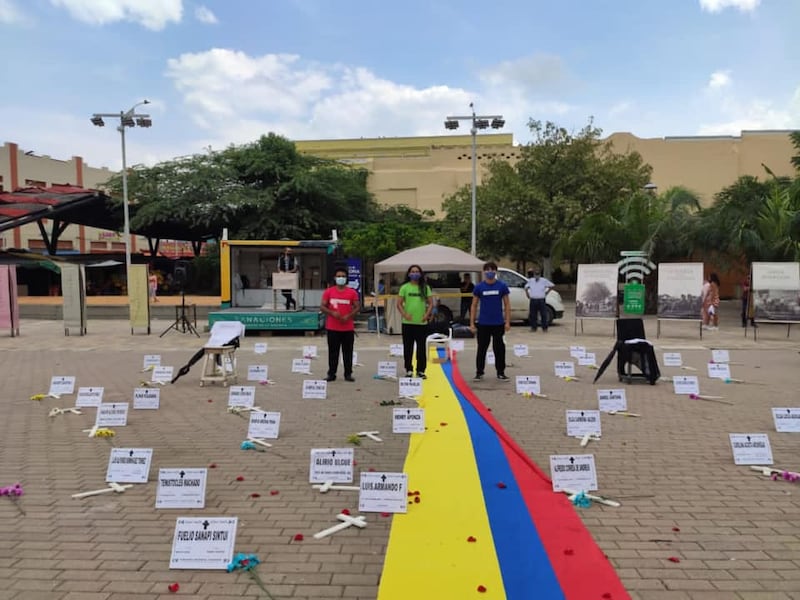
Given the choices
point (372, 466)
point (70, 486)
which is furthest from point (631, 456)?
point (70, 486)

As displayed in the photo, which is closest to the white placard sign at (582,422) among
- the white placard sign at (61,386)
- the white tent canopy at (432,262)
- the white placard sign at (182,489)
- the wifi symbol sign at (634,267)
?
the white placard sign at (182,489)

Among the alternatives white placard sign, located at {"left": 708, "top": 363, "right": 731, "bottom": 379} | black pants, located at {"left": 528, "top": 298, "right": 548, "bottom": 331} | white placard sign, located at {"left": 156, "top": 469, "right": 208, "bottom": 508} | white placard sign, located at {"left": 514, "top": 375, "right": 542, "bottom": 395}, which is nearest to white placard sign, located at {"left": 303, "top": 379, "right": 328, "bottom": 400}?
white placard sign, located at {"left": 514, "top": 375, "right": 542, "bottom": 395}

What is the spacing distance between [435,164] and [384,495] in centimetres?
4668

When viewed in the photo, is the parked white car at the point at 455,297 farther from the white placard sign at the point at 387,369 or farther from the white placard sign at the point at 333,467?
the white placard sign at the point at 333,467

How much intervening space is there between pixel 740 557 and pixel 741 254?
19.0 meters

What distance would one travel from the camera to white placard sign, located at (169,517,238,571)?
10.7ft

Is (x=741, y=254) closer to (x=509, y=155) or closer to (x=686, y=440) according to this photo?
(x=686, y=440)

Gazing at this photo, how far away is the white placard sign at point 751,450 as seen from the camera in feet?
16.4

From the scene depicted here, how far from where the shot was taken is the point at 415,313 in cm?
869

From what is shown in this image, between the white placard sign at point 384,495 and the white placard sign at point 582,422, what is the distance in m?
2.39

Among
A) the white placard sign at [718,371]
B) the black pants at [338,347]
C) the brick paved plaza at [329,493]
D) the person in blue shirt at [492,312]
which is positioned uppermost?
the person in blue shirt at [492,312]

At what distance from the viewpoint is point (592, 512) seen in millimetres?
4000

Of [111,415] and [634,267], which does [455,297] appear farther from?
[111,415]

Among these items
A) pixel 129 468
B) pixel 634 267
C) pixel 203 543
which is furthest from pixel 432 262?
pixel 203 543
